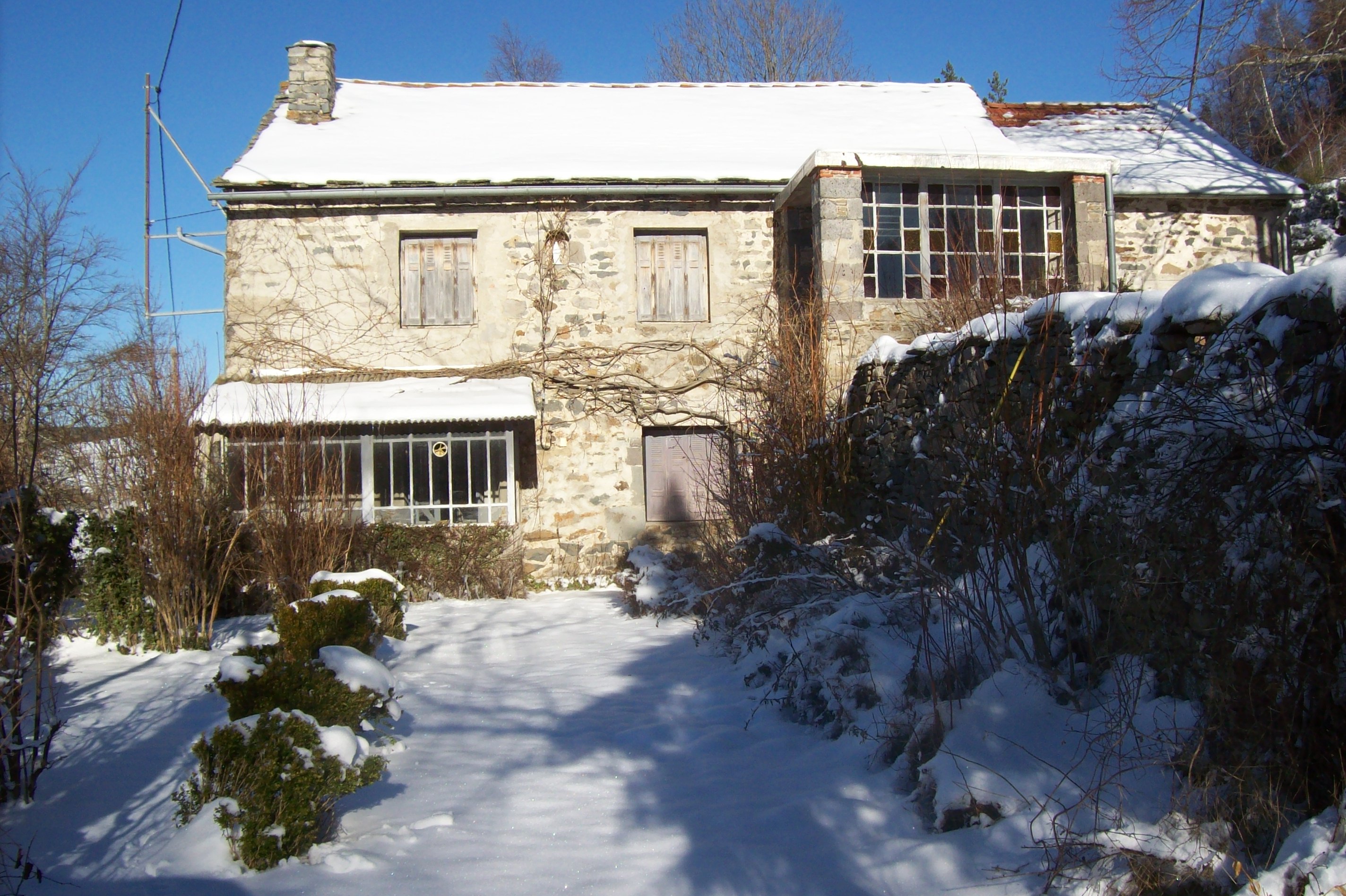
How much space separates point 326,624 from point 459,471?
4.86 meters

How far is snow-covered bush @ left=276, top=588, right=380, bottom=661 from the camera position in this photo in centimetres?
509

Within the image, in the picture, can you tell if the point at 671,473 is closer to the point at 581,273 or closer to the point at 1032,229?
the point at 581,273

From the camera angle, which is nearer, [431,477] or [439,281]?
[431,477]

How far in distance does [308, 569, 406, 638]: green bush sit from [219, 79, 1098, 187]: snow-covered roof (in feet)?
16.1

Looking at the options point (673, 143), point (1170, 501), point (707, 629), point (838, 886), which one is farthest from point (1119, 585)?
point (673, 143)

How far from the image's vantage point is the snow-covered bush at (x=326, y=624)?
509 cm

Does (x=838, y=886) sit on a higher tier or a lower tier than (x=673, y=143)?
lower

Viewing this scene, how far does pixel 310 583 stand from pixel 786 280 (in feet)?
19.2

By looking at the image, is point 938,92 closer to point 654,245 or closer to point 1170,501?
point 654,245

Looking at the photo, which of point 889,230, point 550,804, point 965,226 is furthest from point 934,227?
point 550,804

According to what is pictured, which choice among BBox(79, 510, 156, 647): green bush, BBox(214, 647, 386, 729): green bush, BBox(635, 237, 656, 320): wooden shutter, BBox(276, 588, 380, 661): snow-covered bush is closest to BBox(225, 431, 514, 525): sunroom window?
BBox(635, 237, 656, 320): wooden shutter

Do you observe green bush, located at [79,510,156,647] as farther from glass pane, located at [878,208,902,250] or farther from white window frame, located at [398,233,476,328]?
glass pane, located at [878,208,902,250]

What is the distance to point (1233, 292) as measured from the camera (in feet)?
10.1

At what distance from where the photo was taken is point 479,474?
10070 millimetres
